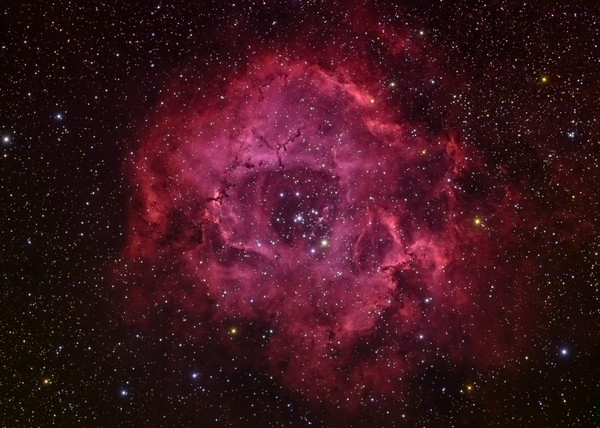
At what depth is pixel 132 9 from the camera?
387cm

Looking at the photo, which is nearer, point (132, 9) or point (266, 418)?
point (132, 9)

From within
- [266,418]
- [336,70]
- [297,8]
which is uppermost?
[297,8]

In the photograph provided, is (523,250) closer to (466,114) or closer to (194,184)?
(466,114)

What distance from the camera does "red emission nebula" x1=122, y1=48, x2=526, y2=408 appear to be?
4125 mm

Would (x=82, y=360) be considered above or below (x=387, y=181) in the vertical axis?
below

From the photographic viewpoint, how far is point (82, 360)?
13.5 ft

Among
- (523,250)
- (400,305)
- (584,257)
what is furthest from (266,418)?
(584,257)

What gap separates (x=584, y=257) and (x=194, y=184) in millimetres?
4549

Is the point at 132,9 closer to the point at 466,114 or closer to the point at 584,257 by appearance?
the point at 466,114

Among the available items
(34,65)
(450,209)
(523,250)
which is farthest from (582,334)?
(34,65)

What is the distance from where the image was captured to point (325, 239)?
169 inches

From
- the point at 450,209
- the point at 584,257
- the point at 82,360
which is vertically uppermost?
the point at 450,209

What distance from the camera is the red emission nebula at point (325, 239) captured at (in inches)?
162

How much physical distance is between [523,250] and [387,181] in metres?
1.76
